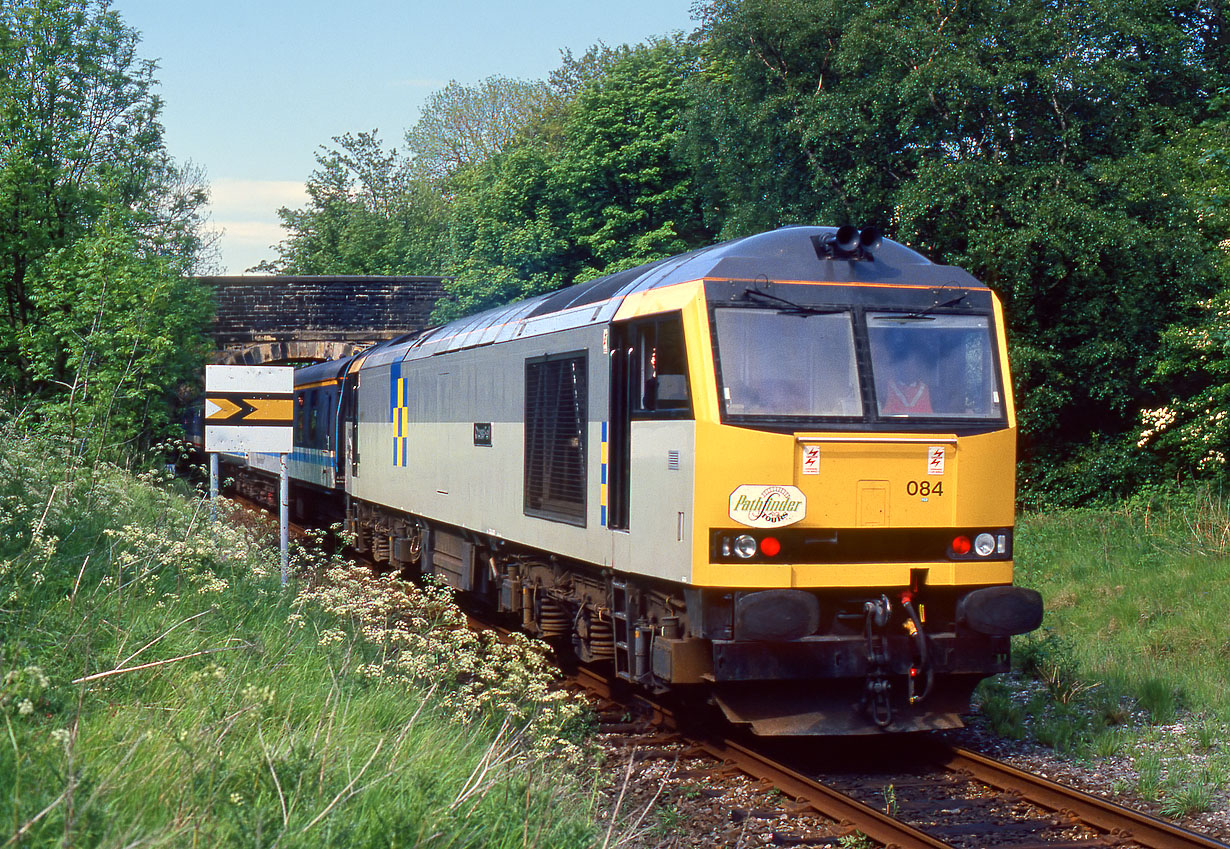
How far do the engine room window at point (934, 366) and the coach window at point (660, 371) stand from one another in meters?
1.14

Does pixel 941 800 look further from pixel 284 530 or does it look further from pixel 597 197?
pixel 597 197

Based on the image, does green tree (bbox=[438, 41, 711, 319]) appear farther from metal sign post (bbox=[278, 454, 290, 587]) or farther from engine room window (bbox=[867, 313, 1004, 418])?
engine room window (bbox=[867, 313, 1004, 418])

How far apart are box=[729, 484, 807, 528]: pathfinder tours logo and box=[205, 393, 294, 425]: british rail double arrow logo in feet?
16.6

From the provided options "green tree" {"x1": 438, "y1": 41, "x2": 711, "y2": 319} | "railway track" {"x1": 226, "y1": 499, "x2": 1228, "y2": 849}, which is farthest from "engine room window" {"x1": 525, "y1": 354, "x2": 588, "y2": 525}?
Answer: "green tree" {"x1": 438, "y1": 41, "x2": 711, "y2": 319}

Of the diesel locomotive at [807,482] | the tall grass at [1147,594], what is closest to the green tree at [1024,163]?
the tall grass at [1147,594]

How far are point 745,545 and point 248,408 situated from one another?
214 inches

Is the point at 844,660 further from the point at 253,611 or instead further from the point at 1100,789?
the point at 253,611

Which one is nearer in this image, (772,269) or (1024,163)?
(772,269)

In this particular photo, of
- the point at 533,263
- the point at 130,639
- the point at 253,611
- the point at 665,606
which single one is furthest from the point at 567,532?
the point at 533,263

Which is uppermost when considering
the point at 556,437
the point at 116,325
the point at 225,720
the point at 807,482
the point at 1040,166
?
the point at 1040,166

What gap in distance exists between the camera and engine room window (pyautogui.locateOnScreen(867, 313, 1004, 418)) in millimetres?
7480

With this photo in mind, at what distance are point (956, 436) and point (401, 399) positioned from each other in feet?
28.3

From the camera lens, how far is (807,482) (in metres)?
7.12

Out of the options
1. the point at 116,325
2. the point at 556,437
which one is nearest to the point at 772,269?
the point at 556,437
